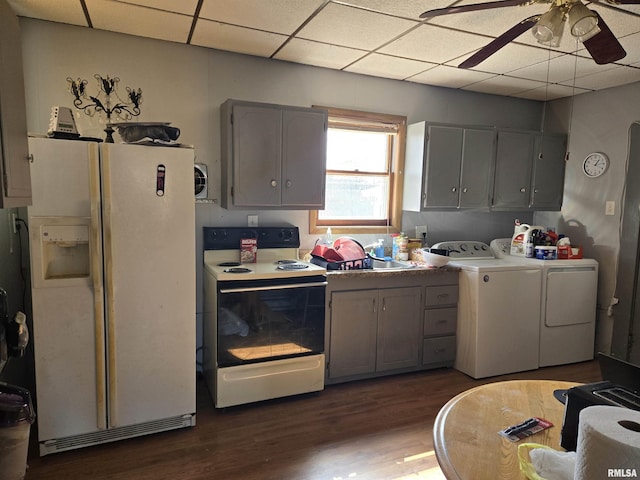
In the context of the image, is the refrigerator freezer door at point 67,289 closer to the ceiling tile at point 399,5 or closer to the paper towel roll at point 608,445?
the ceiling tile at point 399,5

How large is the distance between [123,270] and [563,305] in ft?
11.5

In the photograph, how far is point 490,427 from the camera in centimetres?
122

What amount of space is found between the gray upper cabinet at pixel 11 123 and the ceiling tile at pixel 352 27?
5.04ft

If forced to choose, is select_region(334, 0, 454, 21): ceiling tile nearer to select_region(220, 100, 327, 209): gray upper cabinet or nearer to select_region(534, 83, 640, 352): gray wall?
select_region(220, 100, 327, 209): gray upper cabinet

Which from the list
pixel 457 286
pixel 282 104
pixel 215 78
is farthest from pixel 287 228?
pixel 457 286

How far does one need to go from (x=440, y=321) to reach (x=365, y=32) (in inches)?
89.2

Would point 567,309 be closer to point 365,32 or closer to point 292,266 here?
point 292,266

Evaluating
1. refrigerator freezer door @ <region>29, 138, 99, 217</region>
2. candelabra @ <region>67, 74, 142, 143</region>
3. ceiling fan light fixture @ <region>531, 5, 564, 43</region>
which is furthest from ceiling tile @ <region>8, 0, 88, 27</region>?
ceiling fan light fixture @ <region>531, 5, 564, 43</region>

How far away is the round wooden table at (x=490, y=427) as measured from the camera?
1029mm

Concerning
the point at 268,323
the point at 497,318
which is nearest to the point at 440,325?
the point at 497,318

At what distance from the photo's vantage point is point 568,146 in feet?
13.6

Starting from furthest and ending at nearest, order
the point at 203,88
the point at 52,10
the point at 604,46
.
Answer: the point at 203,88, the point at 52,10, the point at 604,46

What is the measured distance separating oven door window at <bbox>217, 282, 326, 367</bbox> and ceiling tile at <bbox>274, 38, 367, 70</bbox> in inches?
66.3

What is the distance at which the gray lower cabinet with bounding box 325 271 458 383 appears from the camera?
3.12 meters
